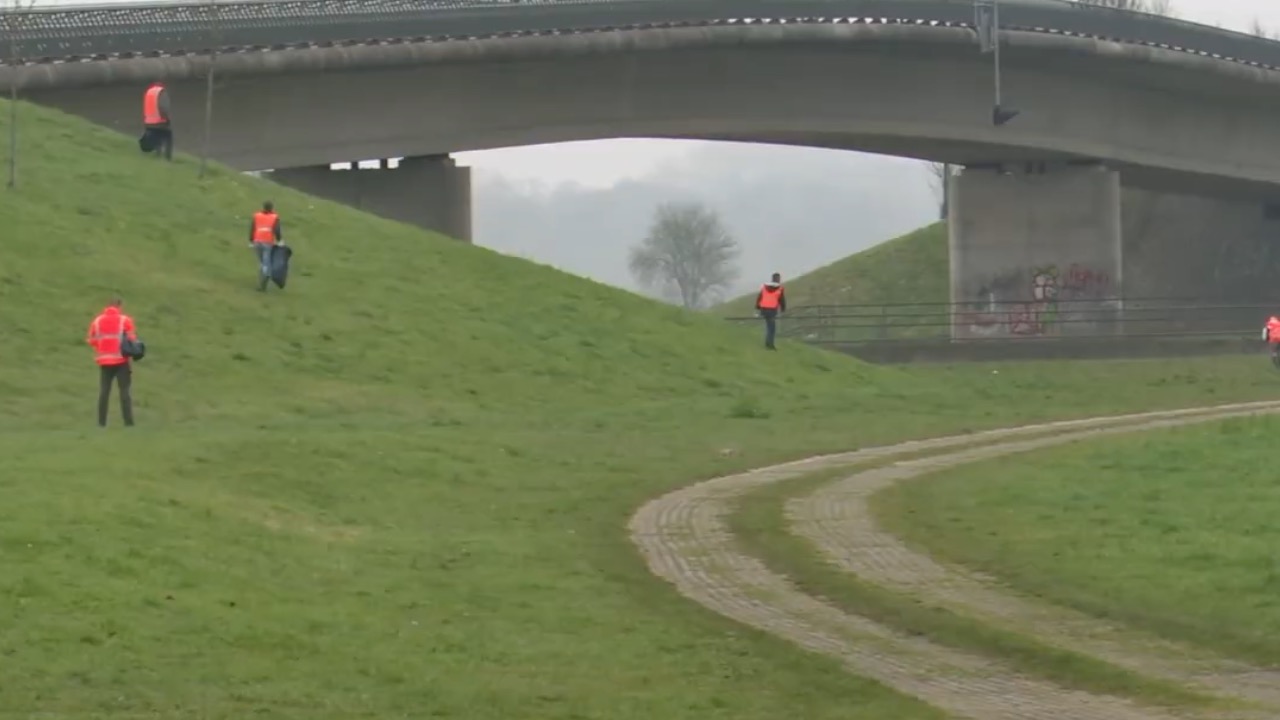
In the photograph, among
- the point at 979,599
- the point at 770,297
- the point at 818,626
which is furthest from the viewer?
the point at 770,297

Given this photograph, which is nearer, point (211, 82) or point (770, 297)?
point (770, 297)

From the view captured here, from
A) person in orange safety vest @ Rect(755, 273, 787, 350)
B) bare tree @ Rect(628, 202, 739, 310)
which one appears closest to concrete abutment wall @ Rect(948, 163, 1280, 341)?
person in orange safety vest @ Rect(755, 273, 787, 350)

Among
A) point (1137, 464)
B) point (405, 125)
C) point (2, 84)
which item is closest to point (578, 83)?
point (405, 125)

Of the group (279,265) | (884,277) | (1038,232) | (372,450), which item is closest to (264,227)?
(279,265)

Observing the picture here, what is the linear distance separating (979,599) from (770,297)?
28.9 metres

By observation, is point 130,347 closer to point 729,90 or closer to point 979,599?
point 979,599

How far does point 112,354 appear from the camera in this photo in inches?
1073

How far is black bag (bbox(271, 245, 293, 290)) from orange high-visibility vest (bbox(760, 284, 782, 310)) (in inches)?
368

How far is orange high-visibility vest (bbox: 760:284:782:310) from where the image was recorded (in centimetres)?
4353

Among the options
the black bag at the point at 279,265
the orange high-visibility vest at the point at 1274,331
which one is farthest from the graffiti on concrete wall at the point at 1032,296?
the black bag at the point at 279,265

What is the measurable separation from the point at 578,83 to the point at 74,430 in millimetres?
31855

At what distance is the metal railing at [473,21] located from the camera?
5150 centimetres

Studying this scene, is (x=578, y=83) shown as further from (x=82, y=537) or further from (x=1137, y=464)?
(x=82, y=537)

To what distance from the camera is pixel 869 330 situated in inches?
2584
